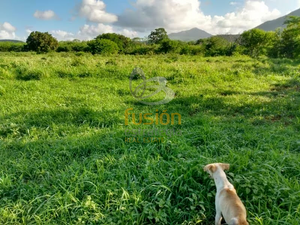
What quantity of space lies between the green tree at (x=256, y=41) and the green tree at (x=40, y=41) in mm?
24932

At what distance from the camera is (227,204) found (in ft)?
4.87

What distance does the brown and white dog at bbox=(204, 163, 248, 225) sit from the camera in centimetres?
138

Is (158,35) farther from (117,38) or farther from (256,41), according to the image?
(256,41)

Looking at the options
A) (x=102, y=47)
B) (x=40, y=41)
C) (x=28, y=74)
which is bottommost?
(x=28, y=74)

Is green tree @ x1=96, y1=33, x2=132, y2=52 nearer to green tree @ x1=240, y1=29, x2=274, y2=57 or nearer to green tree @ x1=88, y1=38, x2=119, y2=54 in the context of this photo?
green tree @ x1=88, y1=38, x2=119, y2=54

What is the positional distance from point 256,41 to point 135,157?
27.4m

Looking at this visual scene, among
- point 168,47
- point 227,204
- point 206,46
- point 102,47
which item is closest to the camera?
point 227,204

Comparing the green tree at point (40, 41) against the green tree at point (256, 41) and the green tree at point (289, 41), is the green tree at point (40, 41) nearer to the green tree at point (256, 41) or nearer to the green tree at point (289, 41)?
the green tree at point (256, 41)

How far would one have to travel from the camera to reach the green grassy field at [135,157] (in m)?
1.79

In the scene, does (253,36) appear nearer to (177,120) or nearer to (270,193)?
(177,120)

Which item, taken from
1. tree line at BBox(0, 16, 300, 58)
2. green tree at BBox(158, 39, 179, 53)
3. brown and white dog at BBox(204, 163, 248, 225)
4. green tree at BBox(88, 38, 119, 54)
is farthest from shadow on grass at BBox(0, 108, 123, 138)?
green tree at BBox(158, 39, 179, 53)

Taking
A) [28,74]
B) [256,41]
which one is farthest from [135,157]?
[256,41]

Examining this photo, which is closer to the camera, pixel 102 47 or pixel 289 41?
pixel 102 47

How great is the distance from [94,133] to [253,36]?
26.9 meters
